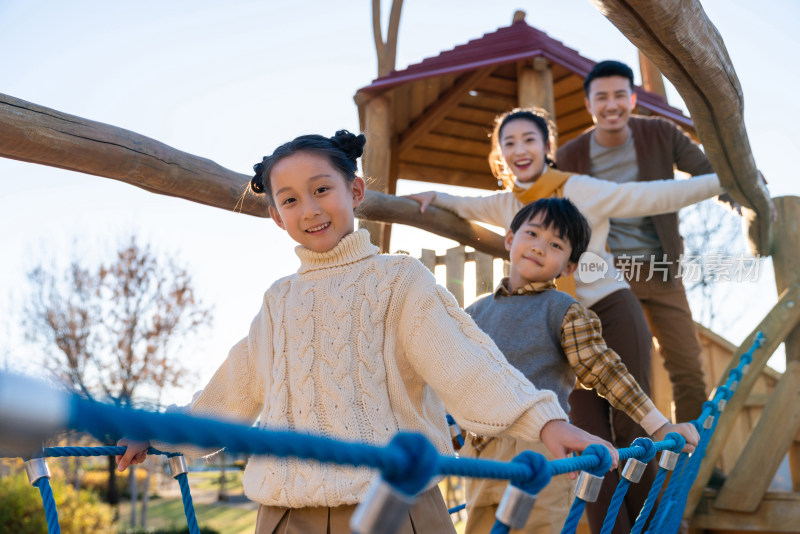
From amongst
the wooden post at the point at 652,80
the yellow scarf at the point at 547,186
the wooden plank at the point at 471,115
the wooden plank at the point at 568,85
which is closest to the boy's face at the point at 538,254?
the yellow scarf at the point at 547,186

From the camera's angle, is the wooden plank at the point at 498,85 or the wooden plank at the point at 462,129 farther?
the wooden plank at the point at 462,129

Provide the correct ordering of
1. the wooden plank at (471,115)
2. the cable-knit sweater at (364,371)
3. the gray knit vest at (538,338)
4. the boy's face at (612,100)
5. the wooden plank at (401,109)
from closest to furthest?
the cable-knit sweater at (364,371) → the gray knit vest at (538,338) → the boy's face at (612,100) → the wooden plank at (401,109) → the wooden plank at (471,115)

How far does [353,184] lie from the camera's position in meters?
1.52

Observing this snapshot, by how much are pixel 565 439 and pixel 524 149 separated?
4.99 ft

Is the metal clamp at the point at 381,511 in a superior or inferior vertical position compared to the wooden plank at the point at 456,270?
inferior

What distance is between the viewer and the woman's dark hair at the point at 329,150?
4.69 ft

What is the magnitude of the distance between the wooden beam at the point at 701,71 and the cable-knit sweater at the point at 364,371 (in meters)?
0.67

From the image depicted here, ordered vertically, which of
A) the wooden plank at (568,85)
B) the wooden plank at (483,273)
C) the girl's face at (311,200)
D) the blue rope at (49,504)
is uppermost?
the wooden plank at (568,85)

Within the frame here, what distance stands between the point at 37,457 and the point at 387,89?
347 cm

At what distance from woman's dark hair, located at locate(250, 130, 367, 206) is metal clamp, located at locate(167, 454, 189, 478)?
544 mm

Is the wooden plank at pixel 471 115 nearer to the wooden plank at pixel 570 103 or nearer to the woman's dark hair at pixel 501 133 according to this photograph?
the wooden plank at pixel 570 103

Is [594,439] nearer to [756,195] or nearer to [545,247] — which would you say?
[545,247]

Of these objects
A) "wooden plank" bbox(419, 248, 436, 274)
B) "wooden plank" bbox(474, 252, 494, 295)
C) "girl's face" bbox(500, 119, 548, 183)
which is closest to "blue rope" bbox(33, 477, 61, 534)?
"girl's face" bbox(500, 119, 548, 183)

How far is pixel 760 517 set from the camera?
2.68 metres
